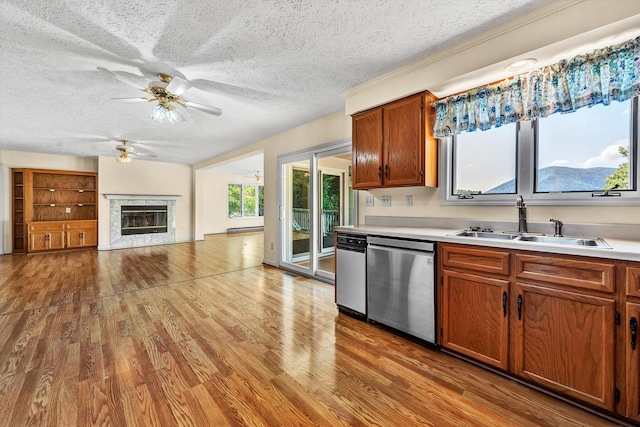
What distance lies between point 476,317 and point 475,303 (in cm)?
10

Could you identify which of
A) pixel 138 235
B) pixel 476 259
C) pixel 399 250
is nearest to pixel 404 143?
pixel 399 250

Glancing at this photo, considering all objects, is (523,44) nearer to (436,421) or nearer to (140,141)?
(436,421)

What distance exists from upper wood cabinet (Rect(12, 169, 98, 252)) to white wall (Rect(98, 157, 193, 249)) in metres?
0.44

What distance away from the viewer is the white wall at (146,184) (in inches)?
273

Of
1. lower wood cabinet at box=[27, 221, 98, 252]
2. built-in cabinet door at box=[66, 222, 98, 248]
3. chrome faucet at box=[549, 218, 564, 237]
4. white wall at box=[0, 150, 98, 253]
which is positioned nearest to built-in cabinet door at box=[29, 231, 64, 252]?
lower wood cabinet at box=[27, 221, 98, 252]

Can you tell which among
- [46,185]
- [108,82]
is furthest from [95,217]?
[108,82]

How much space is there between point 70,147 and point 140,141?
180cm

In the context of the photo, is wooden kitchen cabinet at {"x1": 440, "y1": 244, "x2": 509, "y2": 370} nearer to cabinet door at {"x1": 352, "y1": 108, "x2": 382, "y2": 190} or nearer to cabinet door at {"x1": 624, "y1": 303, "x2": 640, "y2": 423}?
cabinet door at {"x1": 624, "y1": 303, "x2": 640, "y2": 423}

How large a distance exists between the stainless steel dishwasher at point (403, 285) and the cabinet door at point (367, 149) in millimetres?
743

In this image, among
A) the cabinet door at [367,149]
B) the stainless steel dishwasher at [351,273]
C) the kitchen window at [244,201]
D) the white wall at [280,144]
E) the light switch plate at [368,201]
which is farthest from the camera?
the kitchen window at [244,201]

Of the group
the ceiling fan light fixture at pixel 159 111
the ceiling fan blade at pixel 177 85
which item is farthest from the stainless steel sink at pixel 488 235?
the ceiling fan light fixture at pixel 159 111

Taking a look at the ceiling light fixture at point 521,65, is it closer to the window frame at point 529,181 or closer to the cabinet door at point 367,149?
the window frame at point 529,181

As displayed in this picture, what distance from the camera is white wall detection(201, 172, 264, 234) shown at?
9891 millimetres

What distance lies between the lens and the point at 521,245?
66.3 inches
